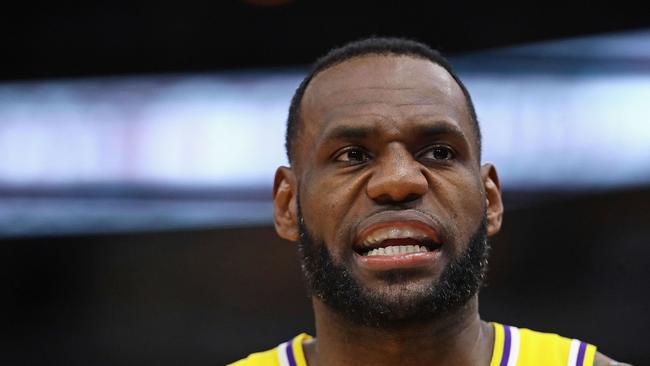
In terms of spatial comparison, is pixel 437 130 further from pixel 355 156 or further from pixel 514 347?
pixel 514 347

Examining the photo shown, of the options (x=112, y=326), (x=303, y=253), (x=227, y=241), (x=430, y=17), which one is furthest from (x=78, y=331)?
(x=303, y=253)

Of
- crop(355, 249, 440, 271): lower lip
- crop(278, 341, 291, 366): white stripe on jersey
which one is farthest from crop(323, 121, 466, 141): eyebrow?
crop(278, 341, 291, 366): white stripe on jersey

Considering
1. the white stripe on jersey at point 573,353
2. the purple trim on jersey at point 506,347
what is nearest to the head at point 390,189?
the purple trim on jersey at point 506,347

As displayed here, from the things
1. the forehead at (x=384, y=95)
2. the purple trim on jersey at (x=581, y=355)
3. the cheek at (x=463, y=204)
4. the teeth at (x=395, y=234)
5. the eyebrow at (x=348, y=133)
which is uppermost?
the forehead at (x=384, y=95)

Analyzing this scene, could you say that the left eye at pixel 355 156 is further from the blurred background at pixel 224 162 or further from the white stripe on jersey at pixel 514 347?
the blurred background at pixel 224 162

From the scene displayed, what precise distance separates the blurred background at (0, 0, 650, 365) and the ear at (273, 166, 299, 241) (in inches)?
101

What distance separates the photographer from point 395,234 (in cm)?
239

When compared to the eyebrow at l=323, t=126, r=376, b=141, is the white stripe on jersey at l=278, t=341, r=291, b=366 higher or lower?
lower

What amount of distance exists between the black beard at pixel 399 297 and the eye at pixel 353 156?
0.23m

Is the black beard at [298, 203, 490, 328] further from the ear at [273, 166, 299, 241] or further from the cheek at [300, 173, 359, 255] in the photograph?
the ear at [273, 166, 299, 241]

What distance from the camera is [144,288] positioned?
18.3 ft

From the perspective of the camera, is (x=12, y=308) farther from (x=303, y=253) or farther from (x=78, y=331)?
(x=303, y=253)

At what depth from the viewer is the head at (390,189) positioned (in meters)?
2.39

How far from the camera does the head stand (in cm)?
239
